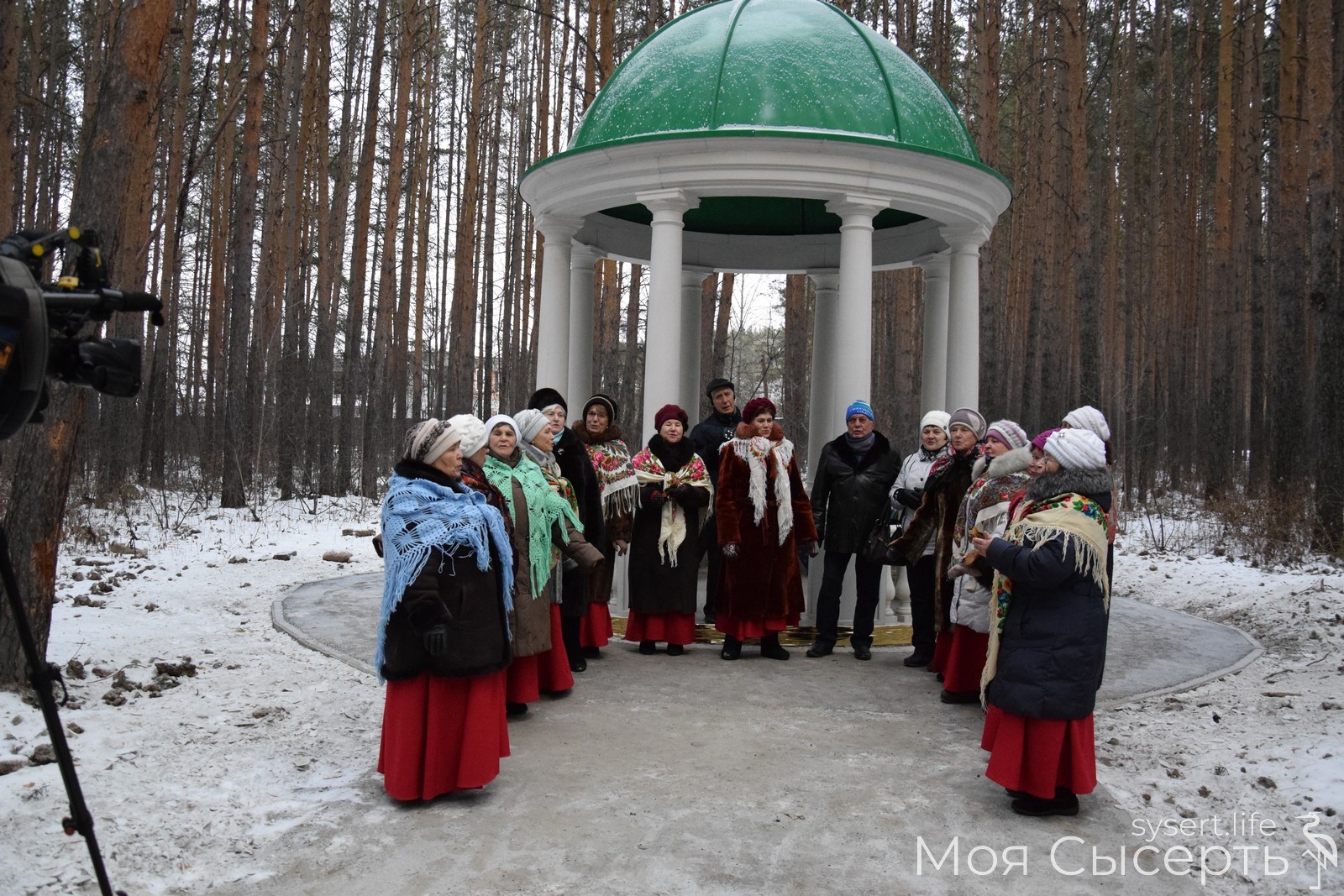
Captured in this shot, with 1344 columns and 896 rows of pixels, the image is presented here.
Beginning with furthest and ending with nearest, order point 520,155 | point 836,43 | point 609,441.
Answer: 1. point 520,155
2. point 836,43
3. point 609,441

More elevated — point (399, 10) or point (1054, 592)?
point (399, 10)

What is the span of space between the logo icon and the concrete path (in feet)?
1.99

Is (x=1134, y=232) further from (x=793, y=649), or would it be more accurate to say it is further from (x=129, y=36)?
(x=129, y=36)

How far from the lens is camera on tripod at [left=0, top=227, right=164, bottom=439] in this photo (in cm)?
248

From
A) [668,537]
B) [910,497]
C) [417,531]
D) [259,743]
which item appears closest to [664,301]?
[668,537]

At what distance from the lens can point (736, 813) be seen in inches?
168

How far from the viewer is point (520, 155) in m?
25.3

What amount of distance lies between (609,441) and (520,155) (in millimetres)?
19802

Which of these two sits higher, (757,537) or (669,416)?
(669,416)

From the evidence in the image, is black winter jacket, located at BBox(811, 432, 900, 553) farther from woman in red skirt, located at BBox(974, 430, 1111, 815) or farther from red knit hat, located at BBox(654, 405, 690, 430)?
woman in red skirt, located at BBox(974, 430, 1111, 815)

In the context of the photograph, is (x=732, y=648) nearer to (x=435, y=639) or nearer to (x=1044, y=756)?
(x=1044, y=756)

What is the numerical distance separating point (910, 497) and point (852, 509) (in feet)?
1.68

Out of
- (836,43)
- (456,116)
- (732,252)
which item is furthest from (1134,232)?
(836,43)

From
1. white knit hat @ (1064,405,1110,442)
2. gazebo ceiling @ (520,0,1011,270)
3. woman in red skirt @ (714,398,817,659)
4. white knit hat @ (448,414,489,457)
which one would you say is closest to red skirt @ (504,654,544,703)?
white knit hat @ (448,414,489,457)
